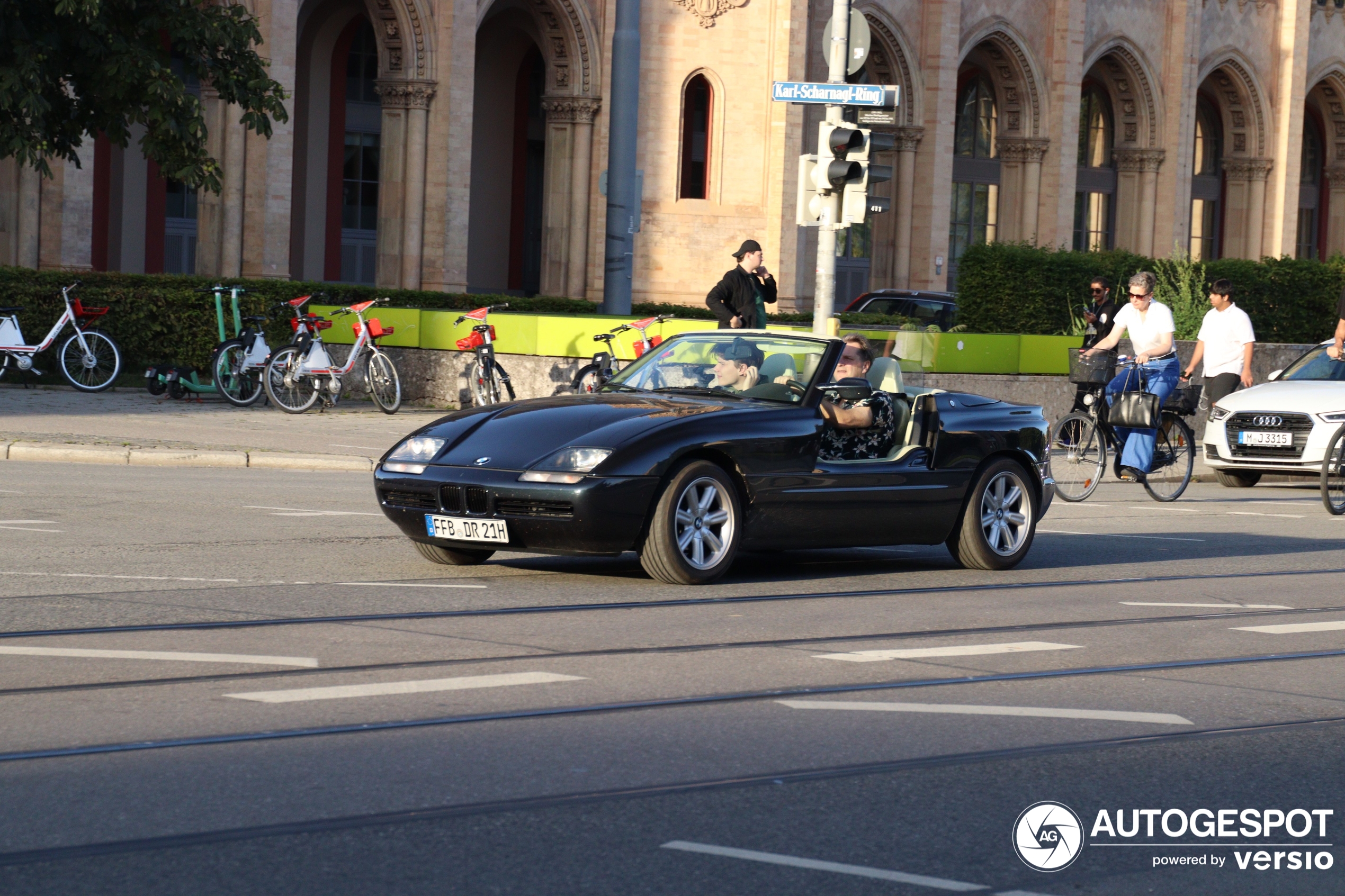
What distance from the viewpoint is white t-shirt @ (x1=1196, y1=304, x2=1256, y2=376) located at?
18938 millimetres

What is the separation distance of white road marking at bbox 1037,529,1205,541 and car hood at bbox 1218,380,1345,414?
16.3 feet

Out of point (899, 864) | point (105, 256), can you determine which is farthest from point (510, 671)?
point (105, 256)

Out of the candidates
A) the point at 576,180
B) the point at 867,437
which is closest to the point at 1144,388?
the point at 867,437

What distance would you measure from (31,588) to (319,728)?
3.29m

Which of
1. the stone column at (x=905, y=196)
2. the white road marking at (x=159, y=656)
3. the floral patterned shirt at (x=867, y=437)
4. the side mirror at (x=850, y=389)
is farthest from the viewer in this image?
the stone column at (x=905, y=196)

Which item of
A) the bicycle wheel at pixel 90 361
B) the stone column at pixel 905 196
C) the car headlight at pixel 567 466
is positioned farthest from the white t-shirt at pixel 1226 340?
the stone column at pixel 905 196

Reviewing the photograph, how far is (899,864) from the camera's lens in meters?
4.56

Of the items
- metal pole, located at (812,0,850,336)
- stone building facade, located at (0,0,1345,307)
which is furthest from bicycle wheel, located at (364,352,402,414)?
stone building facade, located at (0,0,1345,307)

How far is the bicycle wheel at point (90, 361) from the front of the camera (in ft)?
73.2

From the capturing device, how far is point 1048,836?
4.87m

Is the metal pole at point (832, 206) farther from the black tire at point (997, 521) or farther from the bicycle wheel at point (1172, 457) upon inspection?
the black tire at point (997, 521)

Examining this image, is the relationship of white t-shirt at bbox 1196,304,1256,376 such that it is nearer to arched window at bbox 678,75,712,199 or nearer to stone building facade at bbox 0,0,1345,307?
stone building facade at bbox 0,0,1345,307

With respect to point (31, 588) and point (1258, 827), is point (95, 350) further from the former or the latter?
point (1258, 827)

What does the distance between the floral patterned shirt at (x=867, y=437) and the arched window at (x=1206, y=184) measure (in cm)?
4677
